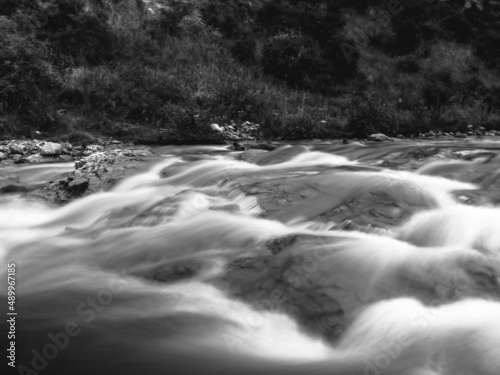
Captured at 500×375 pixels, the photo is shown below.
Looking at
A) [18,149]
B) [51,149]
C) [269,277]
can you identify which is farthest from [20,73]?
[269,277]

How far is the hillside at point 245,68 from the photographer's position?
12945mm

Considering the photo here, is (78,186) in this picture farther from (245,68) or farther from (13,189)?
(245,68)

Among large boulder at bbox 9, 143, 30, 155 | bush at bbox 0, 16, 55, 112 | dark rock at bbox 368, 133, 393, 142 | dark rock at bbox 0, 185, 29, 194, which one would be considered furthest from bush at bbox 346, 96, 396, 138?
dark rock at bbox 0, 185, 29, 194

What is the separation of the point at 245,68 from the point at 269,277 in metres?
14.0

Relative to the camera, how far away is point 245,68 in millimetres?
17141

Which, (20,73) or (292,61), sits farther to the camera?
(292,61)

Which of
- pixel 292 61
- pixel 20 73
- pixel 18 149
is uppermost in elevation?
pixel 292 61

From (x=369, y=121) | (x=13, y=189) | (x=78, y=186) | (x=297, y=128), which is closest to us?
(x=78, y=186)

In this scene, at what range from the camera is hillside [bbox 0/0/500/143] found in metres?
12.9

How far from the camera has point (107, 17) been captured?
15.9 metres

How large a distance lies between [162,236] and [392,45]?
724 inches

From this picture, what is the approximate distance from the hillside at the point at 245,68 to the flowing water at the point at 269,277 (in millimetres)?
6166

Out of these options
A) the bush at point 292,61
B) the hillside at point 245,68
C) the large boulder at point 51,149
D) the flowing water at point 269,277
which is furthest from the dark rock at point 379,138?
the large boulder at point 51,149

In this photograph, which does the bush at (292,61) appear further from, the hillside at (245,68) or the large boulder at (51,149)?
the large boulder at (51,149)
